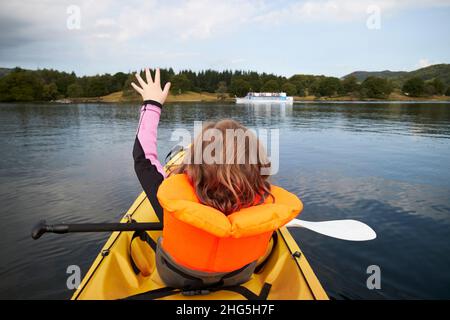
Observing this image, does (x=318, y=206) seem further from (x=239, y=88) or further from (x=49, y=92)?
(x=239, y=88)

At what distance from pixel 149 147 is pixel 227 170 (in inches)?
38.6

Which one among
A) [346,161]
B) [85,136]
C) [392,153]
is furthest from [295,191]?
[85,136]

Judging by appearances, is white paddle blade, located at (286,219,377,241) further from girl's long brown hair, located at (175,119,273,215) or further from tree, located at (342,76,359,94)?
tree, located at (342,76,359,94)

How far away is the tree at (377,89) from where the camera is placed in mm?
119812

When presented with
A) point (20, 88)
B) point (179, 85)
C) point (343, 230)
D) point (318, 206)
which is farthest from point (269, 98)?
point (343, 230)

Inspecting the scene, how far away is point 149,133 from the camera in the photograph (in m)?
2.97

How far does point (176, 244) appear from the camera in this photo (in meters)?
2.44

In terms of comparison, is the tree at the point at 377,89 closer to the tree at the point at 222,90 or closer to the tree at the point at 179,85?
the tree at the point at 222,90

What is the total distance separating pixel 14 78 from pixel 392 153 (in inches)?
4586

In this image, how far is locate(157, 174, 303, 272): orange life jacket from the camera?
6.91ft

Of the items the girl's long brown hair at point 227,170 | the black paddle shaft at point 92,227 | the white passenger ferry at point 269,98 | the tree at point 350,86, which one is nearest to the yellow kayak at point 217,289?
the black paddle shaft at point 92,227

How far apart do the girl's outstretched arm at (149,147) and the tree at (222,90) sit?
12794 centimetres

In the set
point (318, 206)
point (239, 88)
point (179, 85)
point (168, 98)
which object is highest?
point (179, 85)
